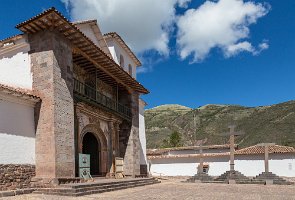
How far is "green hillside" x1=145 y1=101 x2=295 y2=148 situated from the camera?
55719mm

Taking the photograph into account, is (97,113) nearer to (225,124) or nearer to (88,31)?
(88,31)

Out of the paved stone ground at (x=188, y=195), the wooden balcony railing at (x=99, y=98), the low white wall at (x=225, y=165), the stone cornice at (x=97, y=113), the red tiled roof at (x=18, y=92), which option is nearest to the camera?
the paved stone ground at (x=188, y=195)

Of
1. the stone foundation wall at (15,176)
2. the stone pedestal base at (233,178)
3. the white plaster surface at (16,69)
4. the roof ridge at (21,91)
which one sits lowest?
the stone pedestal base at (233,178)

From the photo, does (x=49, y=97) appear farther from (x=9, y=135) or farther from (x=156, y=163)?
(x=156, y=163)

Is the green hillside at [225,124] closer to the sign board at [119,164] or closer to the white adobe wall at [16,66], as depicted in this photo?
the sign board at [119,164]

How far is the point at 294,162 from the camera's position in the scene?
2605cm

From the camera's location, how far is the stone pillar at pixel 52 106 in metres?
11.5

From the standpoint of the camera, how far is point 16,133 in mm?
11094

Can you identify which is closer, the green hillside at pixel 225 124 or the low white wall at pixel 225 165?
the low white wall at pixel 225 165

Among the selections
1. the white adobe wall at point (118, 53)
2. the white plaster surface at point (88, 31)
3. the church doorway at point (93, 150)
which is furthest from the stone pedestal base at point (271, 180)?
the white plaster surface at point (88, 31)

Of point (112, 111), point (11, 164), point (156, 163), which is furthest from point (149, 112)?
point (11, 164)

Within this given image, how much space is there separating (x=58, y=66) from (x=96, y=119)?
4.78m

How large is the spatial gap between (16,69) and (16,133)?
294 cm

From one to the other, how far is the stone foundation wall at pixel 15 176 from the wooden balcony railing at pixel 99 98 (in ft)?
12.5
